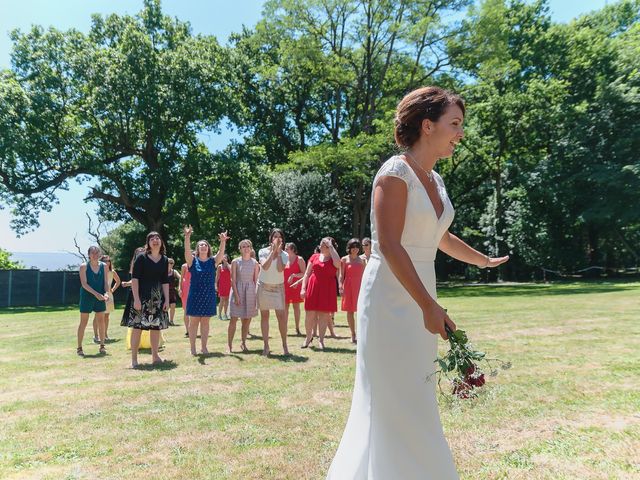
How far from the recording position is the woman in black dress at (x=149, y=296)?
8586mm

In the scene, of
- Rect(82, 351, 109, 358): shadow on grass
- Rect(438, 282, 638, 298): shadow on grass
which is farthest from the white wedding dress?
Rect(438, 282, 638, 298): shadow on grass

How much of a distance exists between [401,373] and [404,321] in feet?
0.84

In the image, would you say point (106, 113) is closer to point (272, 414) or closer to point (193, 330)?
point (193, 330)

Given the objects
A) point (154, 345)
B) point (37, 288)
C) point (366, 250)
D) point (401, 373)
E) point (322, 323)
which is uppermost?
point (366, 250)

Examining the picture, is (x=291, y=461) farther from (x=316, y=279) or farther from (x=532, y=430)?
(x=316, y=279)

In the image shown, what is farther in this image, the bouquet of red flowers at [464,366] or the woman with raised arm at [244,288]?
the woman with raised arm at [244,288]

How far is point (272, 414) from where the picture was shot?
5.48 m

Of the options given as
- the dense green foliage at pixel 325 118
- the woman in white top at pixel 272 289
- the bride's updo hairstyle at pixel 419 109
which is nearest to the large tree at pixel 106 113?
the dense green foliage at pixel 325 118

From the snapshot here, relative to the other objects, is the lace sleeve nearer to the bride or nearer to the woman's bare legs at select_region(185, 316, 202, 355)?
the bride

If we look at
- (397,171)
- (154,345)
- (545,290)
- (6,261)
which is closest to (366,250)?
(154,345)

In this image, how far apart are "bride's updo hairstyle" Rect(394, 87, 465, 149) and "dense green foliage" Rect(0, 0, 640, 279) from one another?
2492cm

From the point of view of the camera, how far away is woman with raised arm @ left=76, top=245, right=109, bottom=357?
10078 mm

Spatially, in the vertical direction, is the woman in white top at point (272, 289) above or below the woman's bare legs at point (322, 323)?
above

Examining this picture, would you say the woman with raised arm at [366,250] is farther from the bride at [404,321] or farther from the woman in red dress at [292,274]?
the bride at [404,321]
